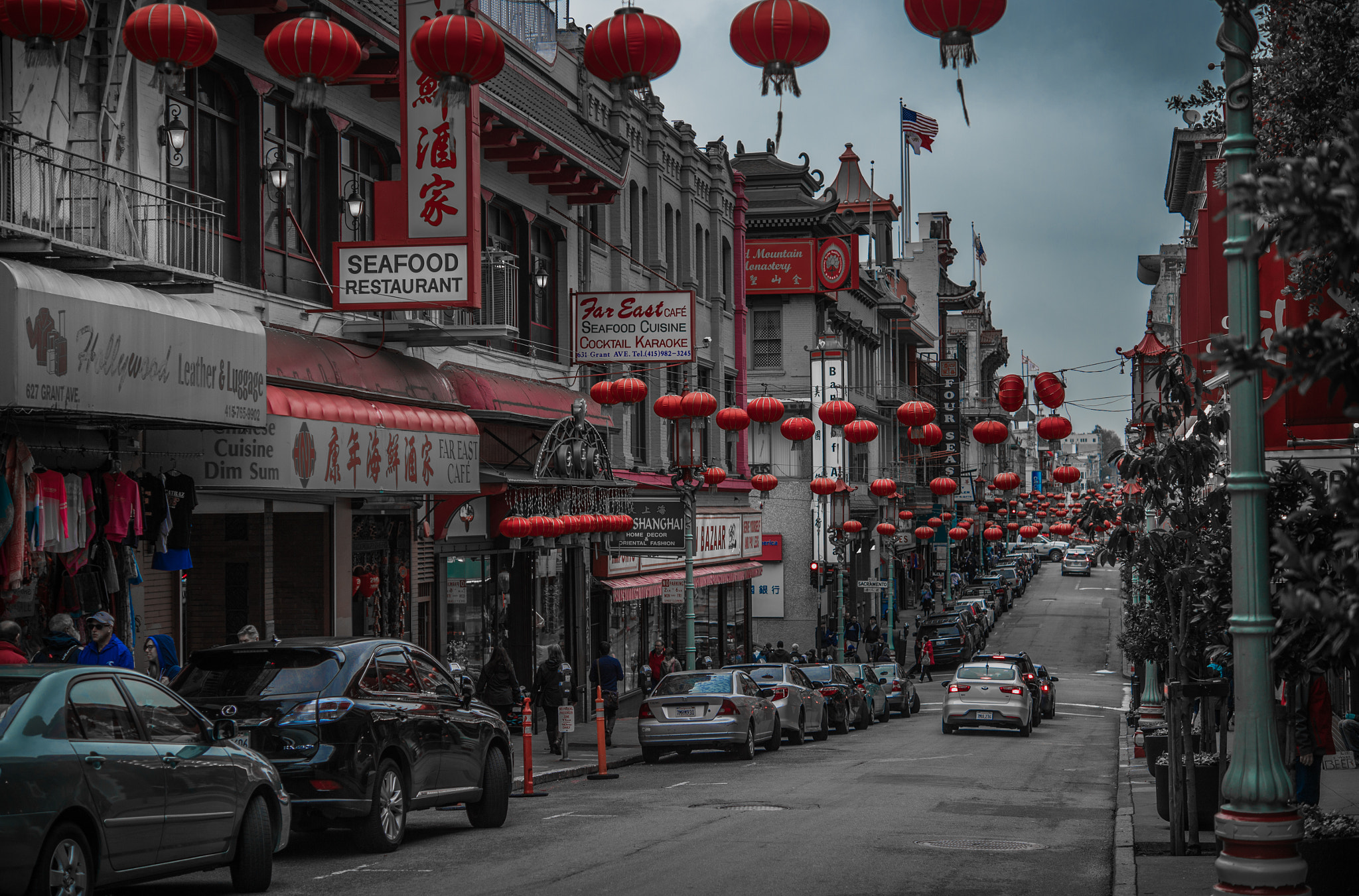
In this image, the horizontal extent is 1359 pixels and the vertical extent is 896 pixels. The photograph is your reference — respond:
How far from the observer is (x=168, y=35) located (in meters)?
13.7

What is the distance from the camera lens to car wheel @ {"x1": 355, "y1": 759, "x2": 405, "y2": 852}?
1270 centimetres

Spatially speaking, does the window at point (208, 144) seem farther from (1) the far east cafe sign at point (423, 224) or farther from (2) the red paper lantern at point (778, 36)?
(2) the red paper lantern at point (778, 36)

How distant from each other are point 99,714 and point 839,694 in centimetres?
2398

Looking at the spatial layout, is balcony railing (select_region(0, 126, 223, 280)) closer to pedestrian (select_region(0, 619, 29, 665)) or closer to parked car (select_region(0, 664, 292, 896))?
pedestrian (select_region(0, 619, 29, 665))

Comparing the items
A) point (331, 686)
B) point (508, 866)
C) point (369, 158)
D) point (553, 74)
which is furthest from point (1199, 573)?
point (553, 74)

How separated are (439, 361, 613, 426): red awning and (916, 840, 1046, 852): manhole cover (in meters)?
12.0

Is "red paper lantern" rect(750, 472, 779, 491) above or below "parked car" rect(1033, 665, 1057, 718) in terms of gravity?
above

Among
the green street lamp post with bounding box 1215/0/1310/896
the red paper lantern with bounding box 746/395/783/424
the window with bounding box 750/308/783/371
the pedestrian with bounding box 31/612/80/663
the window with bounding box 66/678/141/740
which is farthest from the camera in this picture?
the window with bounding box 750/308/783/371

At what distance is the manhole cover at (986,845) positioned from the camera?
13.9 m

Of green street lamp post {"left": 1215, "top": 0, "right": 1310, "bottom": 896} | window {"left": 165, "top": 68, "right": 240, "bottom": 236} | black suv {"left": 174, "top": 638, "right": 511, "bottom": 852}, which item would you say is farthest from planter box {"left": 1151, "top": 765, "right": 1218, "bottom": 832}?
window {"left": 165, "top": 68, "right": 240, "bottom": 236}

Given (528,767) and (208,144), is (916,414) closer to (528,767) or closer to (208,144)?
(528,767)

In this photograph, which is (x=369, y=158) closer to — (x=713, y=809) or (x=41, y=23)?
(x=41, y=23)

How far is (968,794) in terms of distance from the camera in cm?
1878

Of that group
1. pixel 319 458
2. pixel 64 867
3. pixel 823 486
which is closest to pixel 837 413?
pixel 823 486
